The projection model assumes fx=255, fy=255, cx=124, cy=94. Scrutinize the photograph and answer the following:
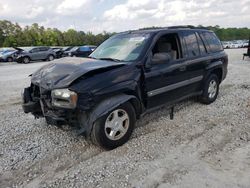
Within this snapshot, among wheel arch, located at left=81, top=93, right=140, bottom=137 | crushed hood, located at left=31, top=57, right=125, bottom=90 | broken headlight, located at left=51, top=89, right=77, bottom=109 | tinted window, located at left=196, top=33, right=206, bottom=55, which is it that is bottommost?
wheel arch, located at left=81, top=93, right=140, bottom=137

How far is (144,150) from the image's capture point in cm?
379

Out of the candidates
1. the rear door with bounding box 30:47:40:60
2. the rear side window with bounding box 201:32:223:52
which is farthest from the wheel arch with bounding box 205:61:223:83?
the rear door with bounding box 30:47:40:60

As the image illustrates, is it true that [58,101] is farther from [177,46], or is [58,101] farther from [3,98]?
[3,98]

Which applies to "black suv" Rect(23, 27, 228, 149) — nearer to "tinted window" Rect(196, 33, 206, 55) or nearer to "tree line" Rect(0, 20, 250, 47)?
"tinted window" Rect(196, 33, 206, 55)

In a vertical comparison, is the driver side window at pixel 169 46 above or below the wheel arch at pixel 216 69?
above

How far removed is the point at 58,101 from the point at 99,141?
2.68 ft

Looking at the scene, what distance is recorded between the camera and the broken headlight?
3467 mm

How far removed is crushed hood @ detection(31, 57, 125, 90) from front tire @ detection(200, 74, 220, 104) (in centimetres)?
267

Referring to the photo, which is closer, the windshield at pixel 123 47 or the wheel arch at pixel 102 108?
the wheel arch at pixel 102 108

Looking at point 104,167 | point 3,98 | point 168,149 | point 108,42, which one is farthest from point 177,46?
point 3,98

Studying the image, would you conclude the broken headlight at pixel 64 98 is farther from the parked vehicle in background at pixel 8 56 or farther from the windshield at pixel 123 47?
the parked vehicle in background at pixel 8 56

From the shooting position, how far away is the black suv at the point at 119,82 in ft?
11.7

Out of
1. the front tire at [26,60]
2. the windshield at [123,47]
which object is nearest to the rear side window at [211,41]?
the windshield at [123,47]

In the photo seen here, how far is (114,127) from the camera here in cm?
382
